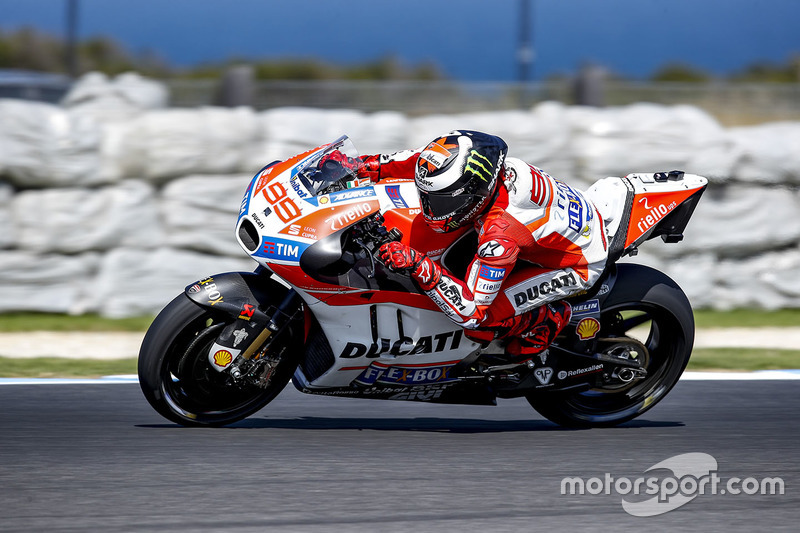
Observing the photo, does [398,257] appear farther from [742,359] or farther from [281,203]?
[742,359]

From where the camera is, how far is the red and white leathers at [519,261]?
431 cm

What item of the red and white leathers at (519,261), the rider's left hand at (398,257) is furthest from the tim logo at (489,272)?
the rider's left hand at (398,257)

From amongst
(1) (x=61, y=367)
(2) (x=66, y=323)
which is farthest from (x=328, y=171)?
(2) (x=66, y=323)

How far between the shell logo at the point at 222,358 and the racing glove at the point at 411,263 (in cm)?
81

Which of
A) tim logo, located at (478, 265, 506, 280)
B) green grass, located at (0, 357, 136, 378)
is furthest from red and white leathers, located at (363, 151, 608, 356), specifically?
green grass, located at (0, 357, 136, 378)

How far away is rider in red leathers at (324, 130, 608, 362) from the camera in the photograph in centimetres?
427

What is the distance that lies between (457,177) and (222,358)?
129 centimetres

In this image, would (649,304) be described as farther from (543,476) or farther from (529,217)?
(543,476)

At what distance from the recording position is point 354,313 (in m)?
4.44

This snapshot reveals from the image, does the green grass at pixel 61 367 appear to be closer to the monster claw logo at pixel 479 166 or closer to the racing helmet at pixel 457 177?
the racing helmet at pixel 457 177

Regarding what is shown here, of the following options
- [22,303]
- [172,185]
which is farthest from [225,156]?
[22,303]

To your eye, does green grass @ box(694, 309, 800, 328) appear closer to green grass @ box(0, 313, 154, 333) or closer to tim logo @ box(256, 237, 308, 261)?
green grass @ box(0, 313, 154, 333)

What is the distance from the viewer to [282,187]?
14.4 feet

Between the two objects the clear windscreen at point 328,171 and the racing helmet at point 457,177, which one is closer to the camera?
the racing helmet at point 457,177
